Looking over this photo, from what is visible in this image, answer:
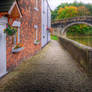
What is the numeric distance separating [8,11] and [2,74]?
2.26 meters

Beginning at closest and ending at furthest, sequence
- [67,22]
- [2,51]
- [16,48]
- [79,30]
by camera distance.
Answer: [2,51], [16,48], [67,22], [79,30]

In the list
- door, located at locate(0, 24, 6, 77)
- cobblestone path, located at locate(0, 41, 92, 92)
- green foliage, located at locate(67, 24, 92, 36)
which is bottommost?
cobblestone path, located at locate(0, 41, 92, 92)

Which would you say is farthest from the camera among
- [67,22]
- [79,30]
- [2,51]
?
[79,30]

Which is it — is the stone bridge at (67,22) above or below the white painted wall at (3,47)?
above

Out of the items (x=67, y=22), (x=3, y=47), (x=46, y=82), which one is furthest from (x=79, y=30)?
(x=46, y=82)

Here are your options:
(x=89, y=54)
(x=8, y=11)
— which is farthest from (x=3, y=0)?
(x=89, y=54)

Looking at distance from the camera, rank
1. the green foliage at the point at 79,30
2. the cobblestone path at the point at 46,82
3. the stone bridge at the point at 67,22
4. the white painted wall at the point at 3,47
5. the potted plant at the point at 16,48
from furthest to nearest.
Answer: the green foliage at the point at 79,30, the stone bridge at the point at 67,22, the potted plant at the point at 16,48, the white painted wall at the point at 3,47, the cobblestone path at the point at 46,82

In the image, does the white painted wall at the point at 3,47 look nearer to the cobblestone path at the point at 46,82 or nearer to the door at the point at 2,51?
the door at the point at 2,51

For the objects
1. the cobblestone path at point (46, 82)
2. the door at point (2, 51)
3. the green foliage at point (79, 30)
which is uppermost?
the green foliage at point (79, 30)

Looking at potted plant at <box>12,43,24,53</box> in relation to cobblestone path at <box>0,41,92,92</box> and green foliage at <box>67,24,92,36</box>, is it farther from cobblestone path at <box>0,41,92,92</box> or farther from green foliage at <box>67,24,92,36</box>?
green foliage at <box>67,24,92,36</box>

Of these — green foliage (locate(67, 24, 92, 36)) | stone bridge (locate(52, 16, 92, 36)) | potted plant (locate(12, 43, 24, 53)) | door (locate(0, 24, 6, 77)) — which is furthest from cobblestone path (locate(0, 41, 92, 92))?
green foliage (locate(67, 24, 92, 36))

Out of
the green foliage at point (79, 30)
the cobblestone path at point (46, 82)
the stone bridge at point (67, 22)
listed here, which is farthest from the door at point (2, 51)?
the green foliage at point (79, 30)

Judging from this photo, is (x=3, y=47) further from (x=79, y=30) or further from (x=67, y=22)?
(x=79, y=30)

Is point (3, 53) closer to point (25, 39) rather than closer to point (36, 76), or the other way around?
point (36, 76)
